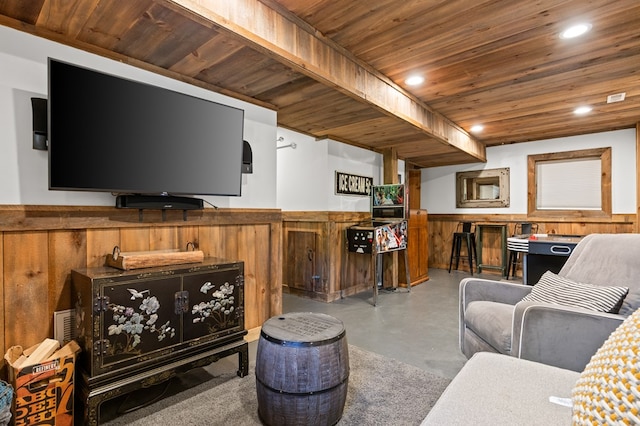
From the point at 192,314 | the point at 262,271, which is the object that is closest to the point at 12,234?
the point at 192,314

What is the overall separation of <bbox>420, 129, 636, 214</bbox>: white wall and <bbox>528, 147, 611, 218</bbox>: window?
83 millimetres

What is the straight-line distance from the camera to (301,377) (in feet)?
5.28

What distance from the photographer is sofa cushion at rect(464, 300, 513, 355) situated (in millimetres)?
1871

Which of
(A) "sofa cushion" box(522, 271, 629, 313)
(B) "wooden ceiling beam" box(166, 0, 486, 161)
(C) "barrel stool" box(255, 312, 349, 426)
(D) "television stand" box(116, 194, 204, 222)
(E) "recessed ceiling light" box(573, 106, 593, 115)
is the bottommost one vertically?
(C) "barrel stool" box(255, 312, 349, 426)

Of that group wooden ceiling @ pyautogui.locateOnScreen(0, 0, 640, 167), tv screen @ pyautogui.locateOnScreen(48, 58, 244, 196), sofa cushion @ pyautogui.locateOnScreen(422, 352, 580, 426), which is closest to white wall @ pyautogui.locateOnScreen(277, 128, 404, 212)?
wooden ceiling @ pyautogui.locateOnScreen(0, 0, 640, 167)

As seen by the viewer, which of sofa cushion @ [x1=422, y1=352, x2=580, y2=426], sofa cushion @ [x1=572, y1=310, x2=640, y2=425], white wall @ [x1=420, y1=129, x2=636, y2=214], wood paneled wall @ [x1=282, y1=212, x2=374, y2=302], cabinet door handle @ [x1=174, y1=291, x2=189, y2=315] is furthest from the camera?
white wall @ [x1=420, y1=129, x2=636, y2=214]

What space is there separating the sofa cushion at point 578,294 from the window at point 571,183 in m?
4.18

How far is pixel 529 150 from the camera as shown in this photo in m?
5.84

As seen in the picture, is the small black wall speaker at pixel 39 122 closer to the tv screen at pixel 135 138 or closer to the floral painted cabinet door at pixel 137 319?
the tv screen at pixel 135 138

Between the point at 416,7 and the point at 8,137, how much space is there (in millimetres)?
2431

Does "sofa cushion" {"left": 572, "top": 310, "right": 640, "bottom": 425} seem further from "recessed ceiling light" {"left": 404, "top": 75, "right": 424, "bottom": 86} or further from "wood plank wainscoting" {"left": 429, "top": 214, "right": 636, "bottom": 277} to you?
"wood plank wainscoting" {"left": 429, "top": 214, "right": 636, "bottom": 277}

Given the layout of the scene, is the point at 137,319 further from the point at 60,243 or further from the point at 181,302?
the point at 60,243

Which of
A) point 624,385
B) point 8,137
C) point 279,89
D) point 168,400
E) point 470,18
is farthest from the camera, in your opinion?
point 279,89

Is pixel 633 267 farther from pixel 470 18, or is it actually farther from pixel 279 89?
pixel 279 89
